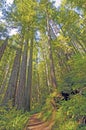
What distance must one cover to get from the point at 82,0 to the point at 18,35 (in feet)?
24.0

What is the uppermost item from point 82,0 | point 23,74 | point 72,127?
point 82,0

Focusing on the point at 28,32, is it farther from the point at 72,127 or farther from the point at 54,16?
the point at 72,127

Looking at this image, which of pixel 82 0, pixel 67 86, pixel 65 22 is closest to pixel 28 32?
pixel 65 22

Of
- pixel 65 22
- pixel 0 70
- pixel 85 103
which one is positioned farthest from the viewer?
pixel 0 70

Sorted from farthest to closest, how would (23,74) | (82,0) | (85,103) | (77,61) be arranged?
(23,74), (82,0), (77,61), (85,103)

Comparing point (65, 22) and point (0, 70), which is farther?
point (0, 70)

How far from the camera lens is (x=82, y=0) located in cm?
1110

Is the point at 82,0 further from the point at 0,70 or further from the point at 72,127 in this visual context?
the point at 0,70

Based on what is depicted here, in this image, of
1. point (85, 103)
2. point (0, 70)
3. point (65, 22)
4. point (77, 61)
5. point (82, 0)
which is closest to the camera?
point (85, 103)

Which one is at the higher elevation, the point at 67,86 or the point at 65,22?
the point at 65,22

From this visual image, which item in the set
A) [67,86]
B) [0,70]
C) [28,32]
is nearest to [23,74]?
[28,32]

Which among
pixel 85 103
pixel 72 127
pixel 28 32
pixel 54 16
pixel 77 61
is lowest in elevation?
pixel 72 127

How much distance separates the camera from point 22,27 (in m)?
15.2

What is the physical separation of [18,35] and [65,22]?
3840 mm
